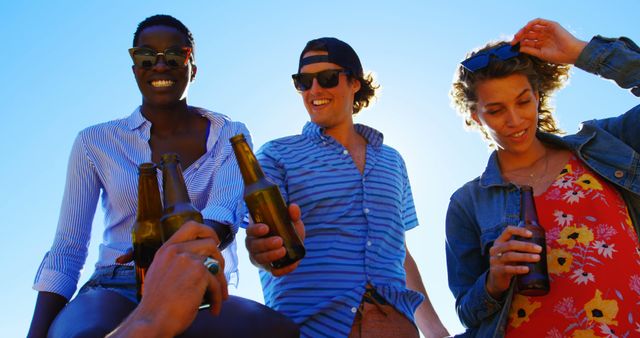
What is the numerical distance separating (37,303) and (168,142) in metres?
1.06

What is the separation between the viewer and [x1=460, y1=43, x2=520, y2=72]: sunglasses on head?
4.34m

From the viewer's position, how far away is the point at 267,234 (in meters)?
2.98

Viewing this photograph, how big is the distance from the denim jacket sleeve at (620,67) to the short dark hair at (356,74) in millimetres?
1587

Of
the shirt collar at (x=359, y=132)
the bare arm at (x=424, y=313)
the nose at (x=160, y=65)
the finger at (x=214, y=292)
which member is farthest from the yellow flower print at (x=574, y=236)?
the nose at (x=160, y=65)

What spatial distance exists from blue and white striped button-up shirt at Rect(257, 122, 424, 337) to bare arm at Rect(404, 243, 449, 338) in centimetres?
54

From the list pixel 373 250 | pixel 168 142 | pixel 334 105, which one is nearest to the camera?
pixel 168 142

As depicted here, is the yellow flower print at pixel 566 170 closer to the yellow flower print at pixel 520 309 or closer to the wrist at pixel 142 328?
the yellow flower print at pixel 520 309

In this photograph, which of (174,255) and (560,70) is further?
(560,70)

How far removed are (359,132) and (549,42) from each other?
1448 millimetres

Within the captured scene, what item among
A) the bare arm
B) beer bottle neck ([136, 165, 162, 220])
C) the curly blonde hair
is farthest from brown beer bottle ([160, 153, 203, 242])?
the bare arm

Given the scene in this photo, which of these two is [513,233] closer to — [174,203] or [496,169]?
[496,169]

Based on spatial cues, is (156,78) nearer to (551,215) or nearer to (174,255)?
(174,255)

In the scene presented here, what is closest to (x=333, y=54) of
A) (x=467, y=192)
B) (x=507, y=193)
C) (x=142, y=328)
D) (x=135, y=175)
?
(x=467, y=192)

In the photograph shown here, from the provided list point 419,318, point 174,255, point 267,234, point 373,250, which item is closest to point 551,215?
point 373,250
